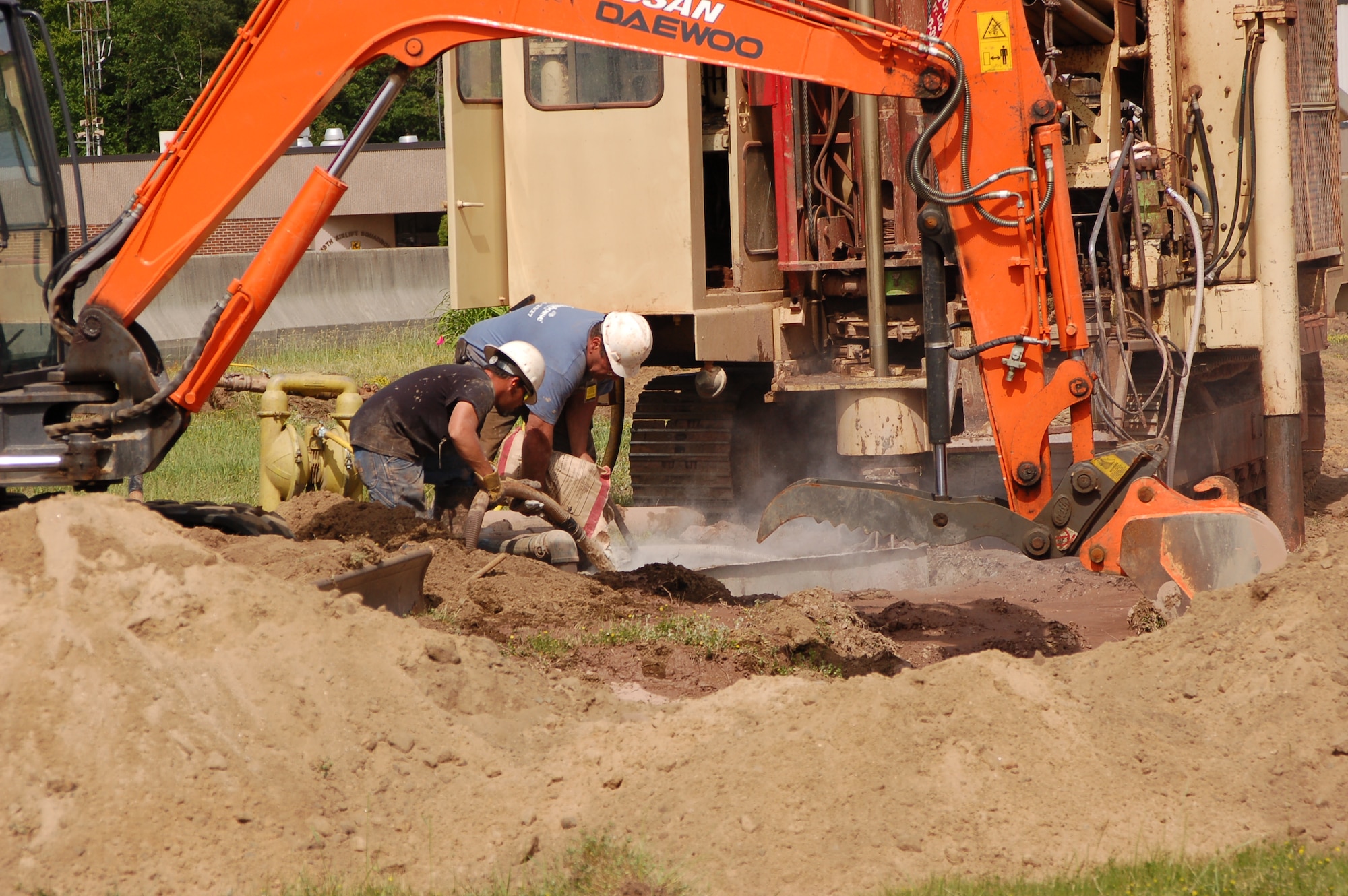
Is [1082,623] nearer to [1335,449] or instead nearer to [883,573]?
[883,573]

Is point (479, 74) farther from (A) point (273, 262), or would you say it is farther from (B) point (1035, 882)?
(B) point (1035, 882)

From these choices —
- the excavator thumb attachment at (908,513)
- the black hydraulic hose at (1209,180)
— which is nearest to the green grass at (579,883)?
the excavator thumb attachment at (908,513)

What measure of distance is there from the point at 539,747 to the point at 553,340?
3.24 meters

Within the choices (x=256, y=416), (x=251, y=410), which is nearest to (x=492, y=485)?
(x=256, y=416)

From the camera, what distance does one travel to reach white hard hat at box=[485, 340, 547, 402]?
6.84 meters

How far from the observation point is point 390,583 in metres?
5.37

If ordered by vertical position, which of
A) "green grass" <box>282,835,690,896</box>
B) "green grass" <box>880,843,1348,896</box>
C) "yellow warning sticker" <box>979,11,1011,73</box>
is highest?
"yellow warning sticker" <box>979,11,1011,73</box>

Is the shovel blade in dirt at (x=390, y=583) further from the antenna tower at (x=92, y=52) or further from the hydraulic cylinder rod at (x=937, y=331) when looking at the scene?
the antenna tower at (x=92, y=52)

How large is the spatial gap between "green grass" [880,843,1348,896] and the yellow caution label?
1611 mm

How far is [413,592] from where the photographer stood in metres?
5.63

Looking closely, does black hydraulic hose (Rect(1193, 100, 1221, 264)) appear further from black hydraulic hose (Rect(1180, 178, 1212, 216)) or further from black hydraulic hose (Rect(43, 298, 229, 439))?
black hydraulic hose (Rect(43, 298, 229, 439))

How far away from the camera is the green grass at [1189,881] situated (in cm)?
337

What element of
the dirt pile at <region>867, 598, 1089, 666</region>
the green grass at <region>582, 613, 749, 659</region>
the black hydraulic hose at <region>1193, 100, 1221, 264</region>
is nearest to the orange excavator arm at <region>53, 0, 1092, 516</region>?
the dirt pile at <region>867, 598, 1089, 666</region>

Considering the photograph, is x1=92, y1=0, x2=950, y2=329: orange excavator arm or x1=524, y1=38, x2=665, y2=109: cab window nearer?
x1=92, y1=0, x2=950, y2=329: orange excavator arm
